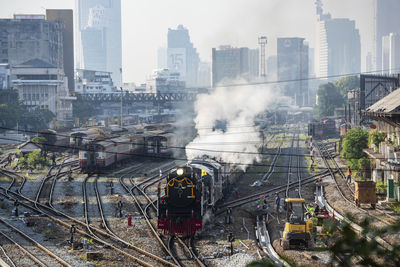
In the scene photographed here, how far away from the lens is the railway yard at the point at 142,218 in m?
18.2

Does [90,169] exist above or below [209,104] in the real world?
below

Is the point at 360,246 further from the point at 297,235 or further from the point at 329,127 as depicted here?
the point at 329,127

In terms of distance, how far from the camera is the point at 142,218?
25.1 m

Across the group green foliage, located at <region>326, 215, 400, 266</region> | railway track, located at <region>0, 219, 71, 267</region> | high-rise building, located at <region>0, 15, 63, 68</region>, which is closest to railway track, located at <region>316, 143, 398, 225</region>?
green foliage, located at <region>326, 215, 400, 266</region>

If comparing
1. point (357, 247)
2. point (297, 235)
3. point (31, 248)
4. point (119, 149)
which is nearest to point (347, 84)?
point (119, 149)

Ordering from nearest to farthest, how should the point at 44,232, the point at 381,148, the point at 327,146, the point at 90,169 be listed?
the point at 44,232 < the point at 381,148 < the point at 90,169 < the point at 327,146

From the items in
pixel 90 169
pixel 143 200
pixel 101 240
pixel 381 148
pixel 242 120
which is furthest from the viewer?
pixel 242 120

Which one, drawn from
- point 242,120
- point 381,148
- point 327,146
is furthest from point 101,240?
point 327,146

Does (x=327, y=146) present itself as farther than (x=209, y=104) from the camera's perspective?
Yes

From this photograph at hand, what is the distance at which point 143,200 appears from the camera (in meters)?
30.1

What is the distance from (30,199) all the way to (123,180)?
877 centimetres

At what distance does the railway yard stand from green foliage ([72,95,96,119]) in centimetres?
6729

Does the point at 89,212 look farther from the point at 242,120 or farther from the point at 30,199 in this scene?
the point at 242,120

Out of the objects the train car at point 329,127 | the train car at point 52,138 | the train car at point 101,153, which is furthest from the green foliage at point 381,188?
the train car at point 329,127
